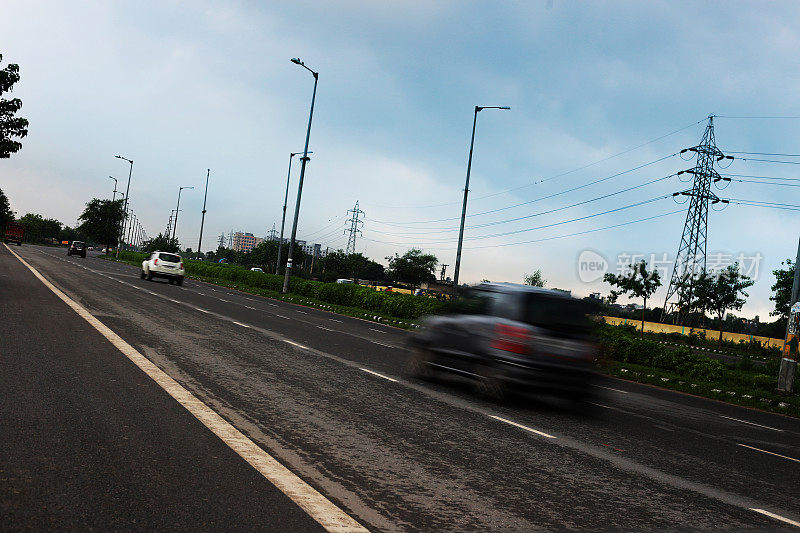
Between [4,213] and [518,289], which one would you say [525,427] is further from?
[4,213]

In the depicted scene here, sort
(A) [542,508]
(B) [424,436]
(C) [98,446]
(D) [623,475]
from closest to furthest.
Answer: (A) [542,508] → (C) [98,446] → (D) [623,475] → (B) [424,436]

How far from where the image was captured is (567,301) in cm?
888

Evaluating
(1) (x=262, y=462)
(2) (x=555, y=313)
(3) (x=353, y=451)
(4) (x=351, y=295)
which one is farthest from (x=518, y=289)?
(4) (x=351, y=295)

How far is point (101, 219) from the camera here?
11206 cm

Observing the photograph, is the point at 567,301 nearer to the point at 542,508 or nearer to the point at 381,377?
the point at 381,377

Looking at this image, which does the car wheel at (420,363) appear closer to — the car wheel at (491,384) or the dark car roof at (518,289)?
the car wheel at (491,384)

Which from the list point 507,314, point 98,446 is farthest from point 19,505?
point 507,314

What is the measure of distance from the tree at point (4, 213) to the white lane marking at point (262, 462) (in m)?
103

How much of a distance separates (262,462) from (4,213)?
12501cm

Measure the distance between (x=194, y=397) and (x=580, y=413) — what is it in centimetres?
538

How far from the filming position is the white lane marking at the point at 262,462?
149 inches

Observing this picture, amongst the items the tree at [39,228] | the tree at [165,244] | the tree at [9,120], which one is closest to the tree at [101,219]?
the tree at [165,244]

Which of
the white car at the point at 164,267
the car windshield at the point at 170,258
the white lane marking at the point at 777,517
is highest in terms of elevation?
the car windshield at the point at 170,258

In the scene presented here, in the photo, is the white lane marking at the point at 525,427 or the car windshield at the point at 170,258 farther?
the car windshield at the point at 170,258
